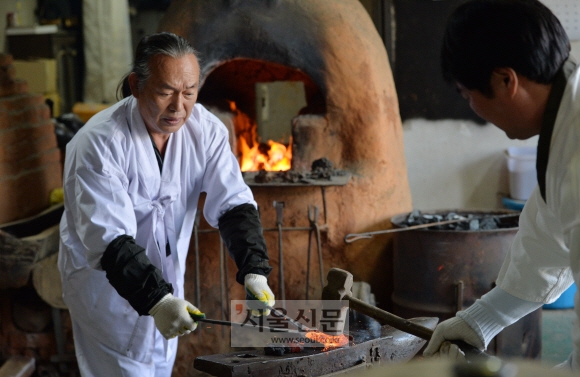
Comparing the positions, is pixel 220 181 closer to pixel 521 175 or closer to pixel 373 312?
pixel 373 312

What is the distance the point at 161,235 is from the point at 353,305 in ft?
3.20

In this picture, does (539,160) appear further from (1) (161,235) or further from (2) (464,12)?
(1) (161,235)

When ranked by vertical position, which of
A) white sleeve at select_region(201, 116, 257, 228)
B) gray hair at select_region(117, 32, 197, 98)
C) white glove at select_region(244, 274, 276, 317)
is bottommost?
white glove at select_region(244, 274, 276, 317)

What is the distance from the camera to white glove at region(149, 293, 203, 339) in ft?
8.29

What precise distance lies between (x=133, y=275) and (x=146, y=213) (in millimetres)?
455

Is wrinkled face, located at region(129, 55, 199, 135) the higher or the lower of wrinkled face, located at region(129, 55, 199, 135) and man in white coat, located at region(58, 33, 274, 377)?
the higher

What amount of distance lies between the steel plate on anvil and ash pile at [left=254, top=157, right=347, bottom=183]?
1.66 metres

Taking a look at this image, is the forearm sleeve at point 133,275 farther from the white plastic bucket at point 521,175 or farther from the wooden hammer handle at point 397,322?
the white plastic bucket at point 521,175

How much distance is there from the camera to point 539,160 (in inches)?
68.4

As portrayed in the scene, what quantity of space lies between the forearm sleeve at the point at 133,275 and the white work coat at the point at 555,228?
1.26m

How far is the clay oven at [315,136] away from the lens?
444 centimetres

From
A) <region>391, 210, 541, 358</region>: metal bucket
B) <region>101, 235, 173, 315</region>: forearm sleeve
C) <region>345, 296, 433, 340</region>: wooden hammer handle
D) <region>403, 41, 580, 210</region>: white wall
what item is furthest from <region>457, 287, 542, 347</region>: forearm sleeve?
<region>403, 41, 580, 210</region>: white wall

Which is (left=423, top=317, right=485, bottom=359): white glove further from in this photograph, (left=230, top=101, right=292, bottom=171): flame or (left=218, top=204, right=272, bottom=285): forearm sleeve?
(left=230, top=101, right=292, bottom=171): flame

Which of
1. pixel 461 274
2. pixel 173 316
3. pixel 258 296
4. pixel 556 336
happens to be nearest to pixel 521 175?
pixel 556 336
